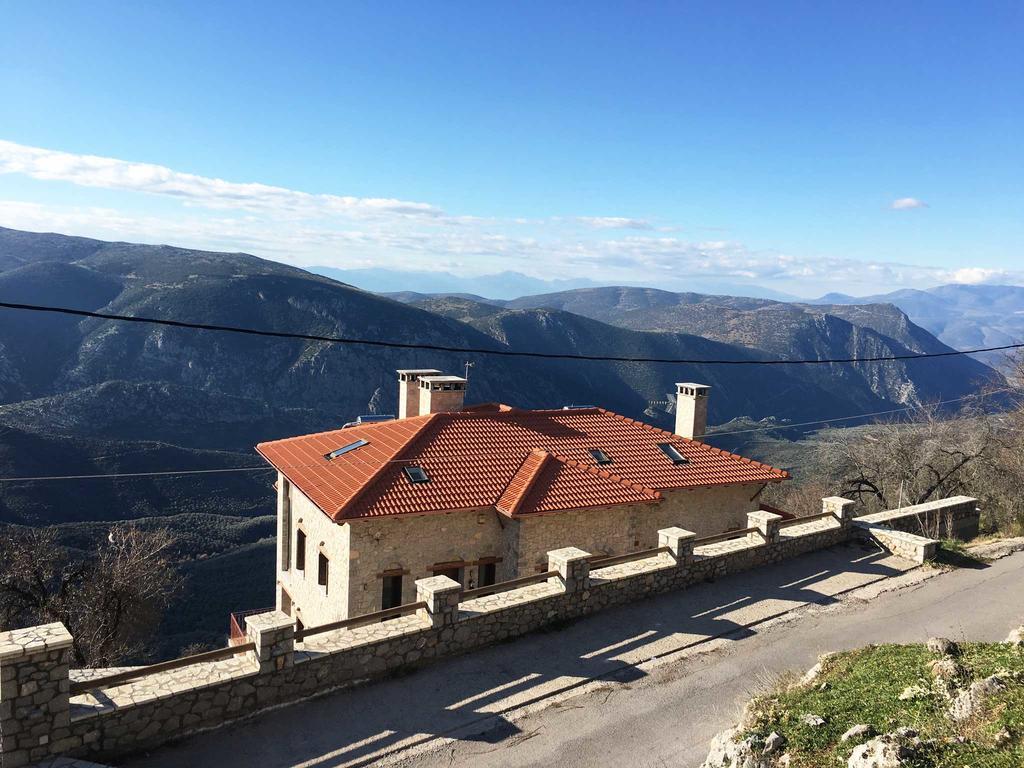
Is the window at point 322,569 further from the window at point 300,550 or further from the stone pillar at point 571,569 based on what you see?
the stone pillar at point 571,569

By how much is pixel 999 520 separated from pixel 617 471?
619 inches

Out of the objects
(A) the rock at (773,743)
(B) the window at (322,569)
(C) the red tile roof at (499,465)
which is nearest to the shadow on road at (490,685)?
(A) the rock at (773,743)

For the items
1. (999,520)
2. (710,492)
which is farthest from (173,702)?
(999,520)

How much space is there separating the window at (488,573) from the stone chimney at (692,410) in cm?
973

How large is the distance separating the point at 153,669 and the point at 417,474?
8.70m

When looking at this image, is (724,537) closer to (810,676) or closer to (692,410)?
(810,676)

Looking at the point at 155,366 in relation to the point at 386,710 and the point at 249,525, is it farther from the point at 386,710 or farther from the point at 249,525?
the point at 386,710

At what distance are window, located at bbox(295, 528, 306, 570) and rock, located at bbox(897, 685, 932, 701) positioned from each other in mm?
15965

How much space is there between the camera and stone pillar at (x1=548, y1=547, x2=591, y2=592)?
43.8ft

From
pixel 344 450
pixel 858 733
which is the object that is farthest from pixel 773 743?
pixel 344 450

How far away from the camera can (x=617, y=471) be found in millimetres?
19828

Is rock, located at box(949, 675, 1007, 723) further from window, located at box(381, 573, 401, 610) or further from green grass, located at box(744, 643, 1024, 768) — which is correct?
window, located at box(381, 573, 401, 610)

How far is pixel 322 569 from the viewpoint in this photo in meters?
18.7

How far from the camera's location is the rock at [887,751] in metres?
6.56
